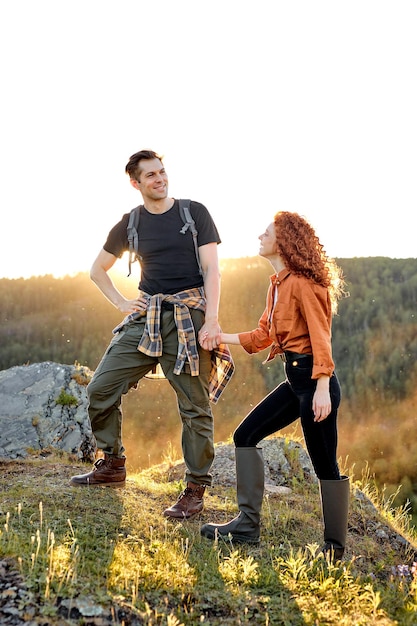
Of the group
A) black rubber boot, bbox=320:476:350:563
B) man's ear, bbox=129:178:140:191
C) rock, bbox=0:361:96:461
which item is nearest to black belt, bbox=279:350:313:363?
black rubber boot, bbox=320:476:350:563

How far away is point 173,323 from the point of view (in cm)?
485

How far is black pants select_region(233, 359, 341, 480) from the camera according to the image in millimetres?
3980

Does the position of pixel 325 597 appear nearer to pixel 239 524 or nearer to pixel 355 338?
pixel 239 524

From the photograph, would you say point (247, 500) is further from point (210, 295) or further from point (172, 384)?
point (210, 295)

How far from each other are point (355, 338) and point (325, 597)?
1052 inches

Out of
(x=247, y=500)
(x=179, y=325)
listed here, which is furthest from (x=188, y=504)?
(x=179, y=325)

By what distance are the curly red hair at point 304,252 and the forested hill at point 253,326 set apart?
1626cm

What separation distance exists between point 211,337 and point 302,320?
833 millimetres

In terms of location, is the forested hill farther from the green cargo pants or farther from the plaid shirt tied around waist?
the plaid shirt tied around waist

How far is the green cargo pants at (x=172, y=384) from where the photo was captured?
4.81 m

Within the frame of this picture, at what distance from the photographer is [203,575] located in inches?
144

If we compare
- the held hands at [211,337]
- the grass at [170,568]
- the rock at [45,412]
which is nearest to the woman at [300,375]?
the grass at [170,568]

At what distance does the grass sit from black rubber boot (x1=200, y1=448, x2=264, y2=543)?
81 millimetres

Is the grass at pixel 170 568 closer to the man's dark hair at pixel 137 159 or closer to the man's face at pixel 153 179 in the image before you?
the man's face at pixel 153 179
